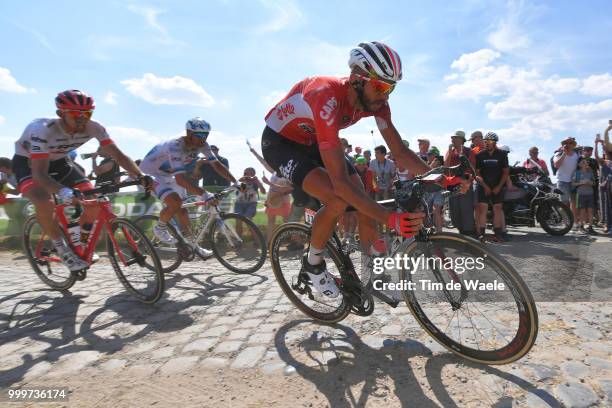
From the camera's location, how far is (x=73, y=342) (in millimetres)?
3459

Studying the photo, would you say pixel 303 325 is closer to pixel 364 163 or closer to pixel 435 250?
pixel 435 250

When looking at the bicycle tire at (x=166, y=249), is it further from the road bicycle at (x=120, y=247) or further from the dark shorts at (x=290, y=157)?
the dark shorts at (x=290, y=157)

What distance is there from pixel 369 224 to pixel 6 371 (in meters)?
3.11

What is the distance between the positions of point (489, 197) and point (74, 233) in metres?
7.89

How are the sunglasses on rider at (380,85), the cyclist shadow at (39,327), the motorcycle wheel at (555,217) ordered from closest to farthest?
the sunglasses on rider at (380,85)
the cyclist shadow at (39,327)
the motorcycle wheel at (555,217)

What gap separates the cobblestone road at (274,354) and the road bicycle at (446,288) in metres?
0.18

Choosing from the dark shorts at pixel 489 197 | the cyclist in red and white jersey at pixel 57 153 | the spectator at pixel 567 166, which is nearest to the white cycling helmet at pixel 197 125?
the cyclist in red and white jersey at pixel 57 153

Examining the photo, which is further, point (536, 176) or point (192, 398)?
point (536, 176)

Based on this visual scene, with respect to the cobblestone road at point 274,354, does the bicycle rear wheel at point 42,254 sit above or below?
→ above

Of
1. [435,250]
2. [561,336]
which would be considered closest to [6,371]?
[435,250]

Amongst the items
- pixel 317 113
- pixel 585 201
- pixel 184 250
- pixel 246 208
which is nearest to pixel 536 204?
pixel 585 201

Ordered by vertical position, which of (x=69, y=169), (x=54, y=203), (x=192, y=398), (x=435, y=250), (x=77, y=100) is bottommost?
(x=192, y=398)

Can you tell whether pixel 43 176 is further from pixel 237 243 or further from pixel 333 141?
pixel 333 141

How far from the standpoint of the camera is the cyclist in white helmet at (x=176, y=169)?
6.02 metres
